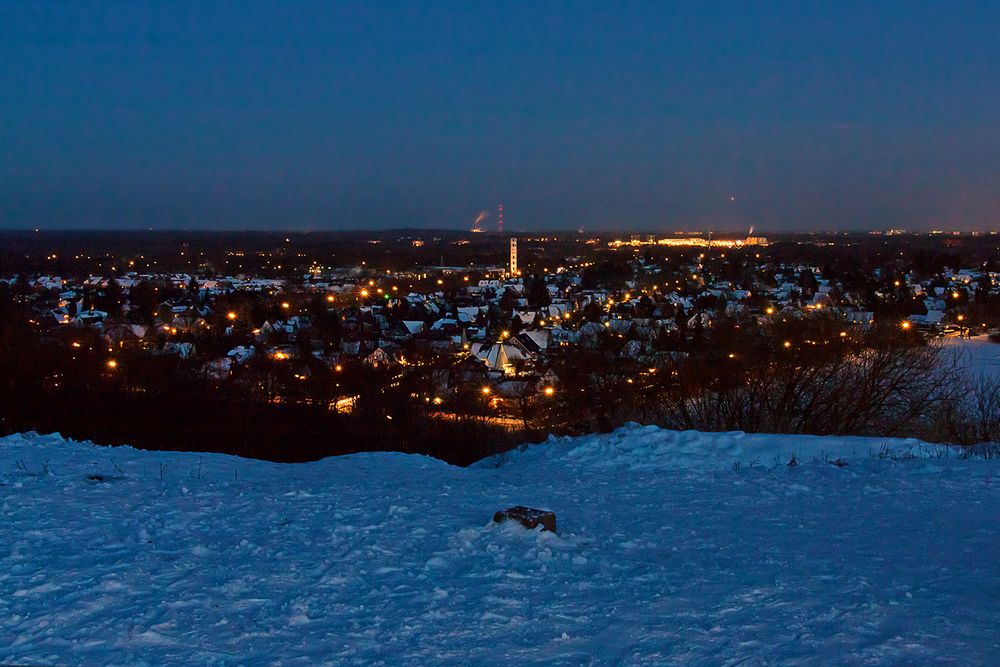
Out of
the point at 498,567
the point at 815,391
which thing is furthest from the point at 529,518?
the point at 815,391

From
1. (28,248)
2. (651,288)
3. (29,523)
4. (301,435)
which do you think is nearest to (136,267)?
(28,248)

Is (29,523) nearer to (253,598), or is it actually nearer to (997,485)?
(253,598)

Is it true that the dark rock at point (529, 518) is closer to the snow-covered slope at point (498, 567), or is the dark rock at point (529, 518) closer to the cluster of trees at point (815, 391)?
the snow-covered slope at point (498, 567)

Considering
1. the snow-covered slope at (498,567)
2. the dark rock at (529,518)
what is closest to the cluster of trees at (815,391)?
the snow-covered slope at (498,567)

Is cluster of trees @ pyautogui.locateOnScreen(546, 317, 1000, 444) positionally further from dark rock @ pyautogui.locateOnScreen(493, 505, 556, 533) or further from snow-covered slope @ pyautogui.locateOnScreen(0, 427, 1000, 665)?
dark rock @ pyautogui.locateOnScreen(493, 505, 556, 533)

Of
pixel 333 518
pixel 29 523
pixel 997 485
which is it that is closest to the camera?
pixel 29 523

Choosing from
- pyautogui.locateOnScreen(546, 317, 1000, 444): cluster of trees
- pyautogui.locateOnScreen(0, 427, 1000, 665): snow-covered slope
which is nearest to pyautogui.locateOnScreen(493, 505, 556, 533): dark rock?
pyautogui.locateOnScreen(0, 427, 1000, 665): snow-covered slope

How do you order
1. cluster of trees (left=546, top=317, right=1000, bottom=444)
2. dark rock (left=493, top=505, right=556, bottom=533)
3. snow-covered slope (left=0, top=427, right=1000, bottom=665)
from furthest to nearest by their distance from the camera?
cluster of trees (left=546, top=317, right=1000, bottom=444), dark rock (left=493, top=505, right=556, bottom=533), snow-covered slope (left=0, top=427, right=1000, bottom=665)
